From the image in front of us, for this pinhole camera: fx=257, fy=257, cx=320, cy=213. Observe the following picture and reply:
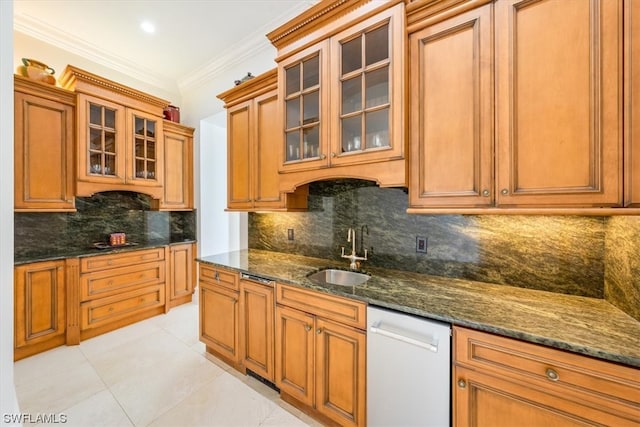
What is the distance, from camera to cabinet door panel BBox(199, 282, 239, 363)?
2141 mm

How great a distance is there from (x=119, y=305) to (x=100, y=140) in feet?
6.20

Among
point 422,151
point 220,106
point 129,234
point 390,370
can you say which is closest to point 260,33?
point 220,106

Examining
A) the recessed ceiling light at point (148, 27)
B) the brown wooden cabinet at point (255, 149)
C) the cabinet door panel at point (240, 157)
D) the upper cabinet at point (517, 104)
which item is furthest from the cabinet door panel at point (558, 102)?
the recessed ceiling light at point (148, 27)

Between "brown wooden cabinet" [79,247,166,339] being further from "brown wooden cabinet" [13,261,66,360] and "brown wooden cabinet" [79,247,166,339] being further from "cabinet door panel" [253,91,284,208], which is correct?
A: "cabinet door panel" [253,91,284,208]

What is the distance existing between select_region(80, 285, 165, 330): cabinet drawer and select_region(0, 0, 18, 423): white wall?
8.80 feet

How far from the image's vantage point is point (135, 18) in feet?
8.70

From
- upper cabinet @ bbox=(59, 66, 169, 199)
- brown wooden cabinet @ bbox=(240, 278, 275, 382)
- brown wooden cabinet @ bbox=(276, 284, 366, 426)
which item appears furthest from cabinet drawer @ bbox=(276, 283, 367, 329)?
upper cabinet @ bbox=(59, 66, 169, 199)

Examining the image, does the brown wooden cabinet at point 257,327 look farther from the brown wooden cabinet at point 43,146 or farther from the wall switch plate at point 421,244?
the brown wooden cabinet at point 43,146

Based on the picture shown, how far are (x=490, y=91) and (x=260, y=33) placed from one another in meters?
2.59

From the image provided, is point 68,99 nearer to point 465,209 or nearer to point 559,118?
point 465,209

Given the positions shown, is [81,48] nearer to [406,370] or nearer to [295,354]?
[295,354]

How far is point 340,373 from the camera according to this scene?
5.04 ft

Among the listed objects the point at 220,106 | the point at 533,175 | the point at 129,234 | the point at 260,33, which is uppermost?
the point at 260,33

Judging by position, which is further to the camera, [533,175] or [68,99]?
[68,99]
